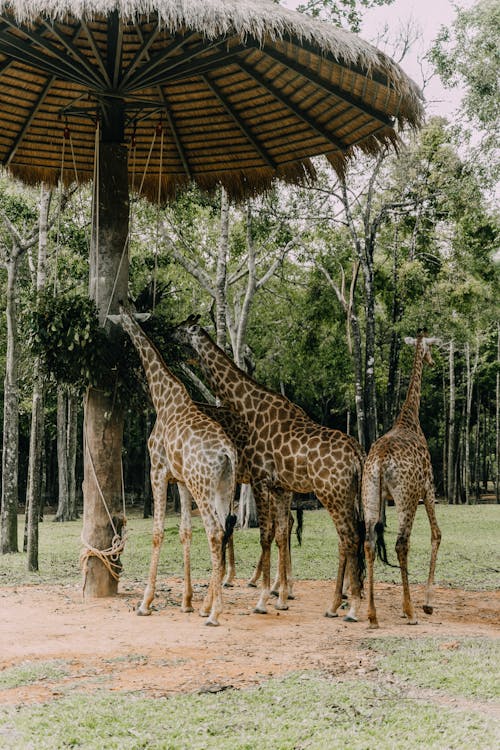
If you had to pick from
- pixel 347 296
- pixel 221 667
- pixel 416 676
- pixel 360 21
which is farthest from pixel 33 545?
pixel 347 296

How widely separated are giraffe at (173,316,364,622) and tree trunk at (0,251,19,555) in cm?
577

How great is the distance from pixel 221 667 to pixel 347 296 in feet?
59.2

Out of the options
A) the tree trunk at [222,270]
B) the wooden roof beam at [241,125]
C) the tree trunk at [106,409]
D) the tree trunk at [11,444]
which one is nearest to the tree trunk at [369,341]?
the tree trunk at [222,270]

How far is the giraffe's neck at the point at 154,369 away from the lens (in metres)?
8.77

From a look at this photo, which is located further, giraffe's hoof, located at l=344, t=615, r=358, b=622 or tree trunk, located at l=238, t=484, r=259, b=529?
tree trunk, located at l=238, t=484, r=259, b=529

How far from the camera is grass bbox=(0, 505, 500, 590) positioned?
11.5 metres

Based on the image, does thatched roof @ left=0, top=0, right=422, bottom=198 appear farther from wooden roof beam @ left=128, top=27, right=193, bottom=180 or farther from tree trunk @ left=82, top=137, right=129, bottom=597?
tree trunk @ left=82, top=137, right=129, bottom=597

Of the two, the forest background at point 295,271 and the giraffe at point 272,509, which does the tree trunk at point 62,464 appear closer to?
the forest background at point 295,271

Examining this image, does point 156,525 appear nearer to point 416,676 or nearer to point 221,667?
point 221,667

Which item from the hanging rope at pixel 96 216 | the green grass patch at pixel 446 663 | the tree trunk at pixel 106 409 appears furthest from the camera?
the hanging rope at pixel 96 216

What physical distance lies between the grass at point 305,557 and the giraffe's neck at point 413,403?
9.51 ft

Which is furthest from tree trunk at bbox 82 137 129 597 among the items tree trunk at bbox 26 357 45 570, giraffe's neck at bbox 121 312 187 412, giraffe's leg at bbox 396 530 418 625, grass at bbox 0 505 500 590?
giraffe's leg at bbox 396 530 418 625

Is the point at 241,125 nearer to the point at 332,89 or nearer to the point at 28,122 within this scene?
the point at 332,89

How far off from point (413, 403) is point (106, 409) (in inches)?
137
